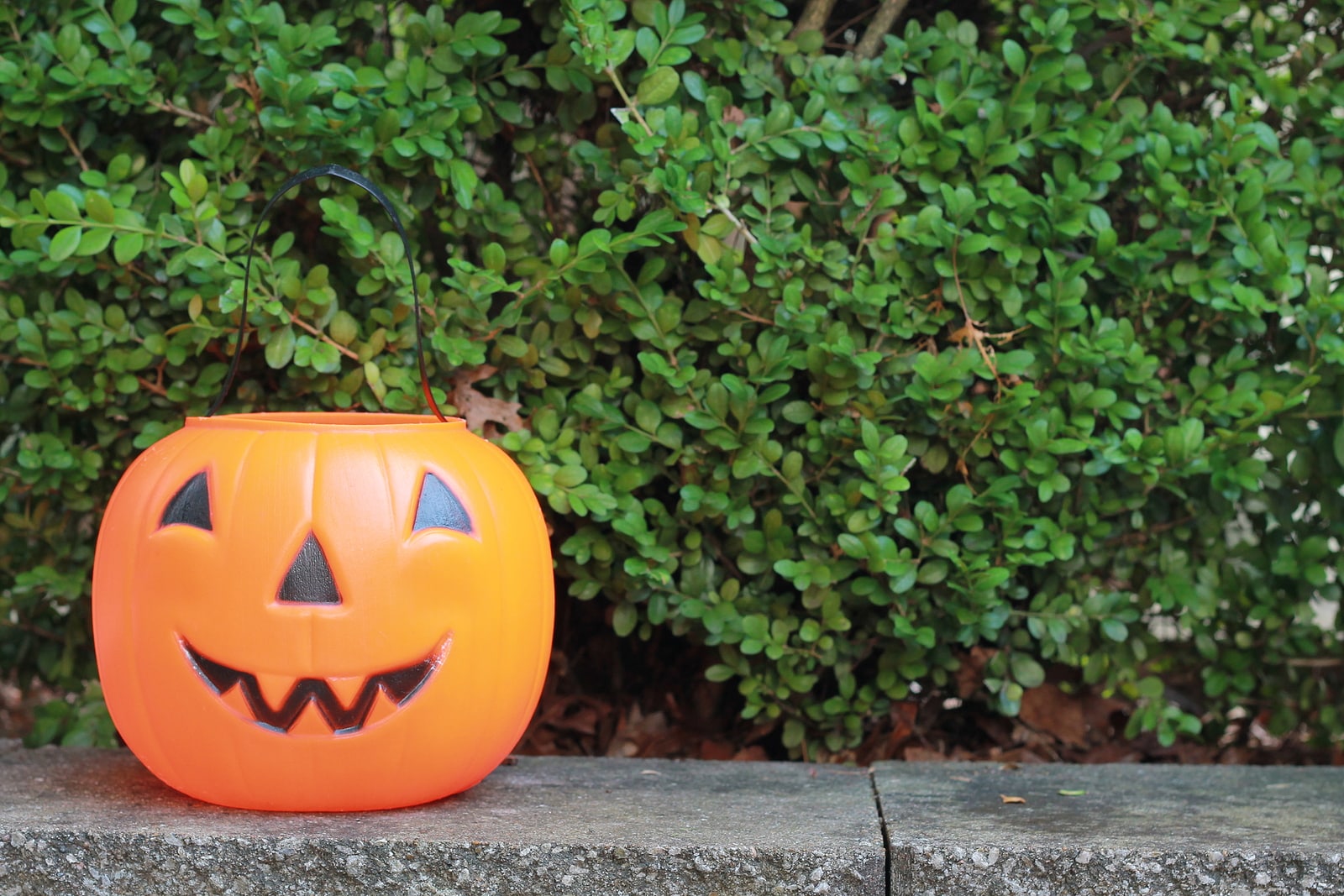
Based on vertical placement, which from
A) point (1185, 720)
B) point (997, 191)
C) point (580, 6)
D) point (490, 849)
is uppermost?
point (580, 6)

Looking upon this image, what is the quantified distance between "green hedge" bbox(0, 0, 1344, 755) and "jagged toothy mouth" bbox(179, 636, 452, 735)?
60 centimetres

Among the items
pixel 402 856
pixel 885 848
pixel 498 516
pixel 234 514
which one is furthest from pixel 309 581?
pixel 885 848

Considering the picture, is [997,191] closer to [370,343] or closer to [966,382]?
[966,382]

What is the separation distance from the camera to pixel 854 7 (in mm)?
2748

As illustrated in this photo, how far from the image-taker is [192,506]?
1907mm

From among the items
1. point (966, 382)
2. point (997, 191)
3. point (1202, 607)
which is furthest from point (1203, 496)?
point (997, 191)

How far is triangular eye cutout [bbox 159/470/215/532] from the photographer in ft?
6.22

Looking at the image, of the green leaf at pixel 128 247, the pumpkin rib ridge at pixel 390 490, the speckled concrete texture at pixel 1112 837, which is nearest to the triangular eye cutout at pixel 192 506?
the pumpkin rib ridge at pixel 390 490

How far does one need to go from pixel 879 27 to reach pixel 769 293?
658 mm

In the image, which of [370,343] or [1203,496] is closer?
[370,343]

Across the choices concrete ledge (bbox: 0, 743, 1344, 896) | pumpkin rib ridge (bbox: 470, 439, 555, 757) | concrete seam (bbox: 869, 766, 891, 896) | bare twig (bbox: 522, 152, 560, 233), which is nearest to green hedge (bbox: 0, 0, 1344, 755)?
bare twig (bbox: 522, 152, 560, 233)

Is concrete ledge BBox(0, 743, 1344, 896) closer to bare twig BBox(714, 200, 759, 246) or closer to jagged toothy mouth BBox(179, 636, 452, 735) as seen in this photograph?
jagged toothy mouth BBox(179, 636, 452, 735)

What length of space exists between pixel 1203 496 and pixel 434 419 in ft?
5.43

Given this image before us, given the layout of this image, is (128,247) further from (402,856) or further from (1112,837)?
(1112,837)
